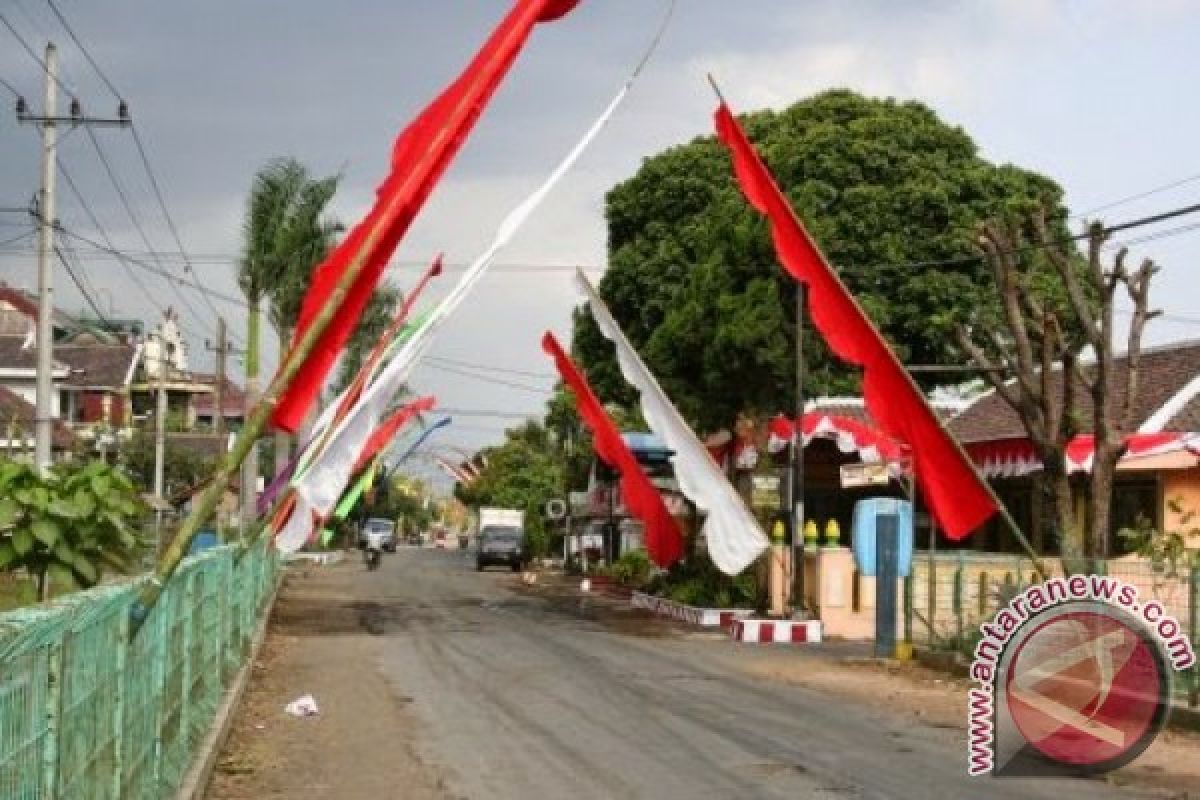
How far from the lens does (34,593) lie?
11.8 meters

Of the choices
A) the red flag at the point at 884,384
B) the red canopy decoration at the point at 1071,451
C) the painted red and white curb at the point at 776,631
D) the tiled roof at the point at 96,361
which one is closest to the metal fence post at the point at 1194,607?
the red flag at the point at 884,384

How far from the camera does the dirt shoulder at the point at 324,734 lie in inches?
444

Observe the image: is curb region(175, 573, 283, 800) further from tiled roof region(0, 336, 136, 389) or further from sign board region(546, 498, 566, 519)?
tiled roof region(0, 336, 136, 389)

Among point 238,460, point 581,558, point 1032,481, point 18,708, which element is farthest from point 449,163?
point 581,558

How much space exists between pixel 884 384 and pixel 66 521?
644 centimetres

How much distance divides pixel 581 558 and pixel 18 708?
5727 cm

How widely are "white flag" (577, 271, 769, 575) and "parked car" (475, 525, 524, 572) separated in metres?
39.0

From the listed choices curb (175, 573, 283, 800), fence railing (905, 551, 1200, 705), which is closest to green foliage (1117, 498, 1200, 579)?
fence railing (905, 551, 1200, 705)

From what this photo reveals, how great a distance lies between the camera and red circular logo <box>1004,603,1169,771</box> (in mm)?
15086

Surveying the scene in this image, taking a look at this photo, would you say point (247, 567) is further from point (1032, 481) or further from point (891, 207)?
point (891, 207)

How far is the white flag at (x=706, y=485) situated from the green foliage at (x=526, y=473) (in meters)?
50.2

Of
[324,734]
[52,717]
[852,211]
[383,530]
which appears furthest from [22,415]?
[52,717]

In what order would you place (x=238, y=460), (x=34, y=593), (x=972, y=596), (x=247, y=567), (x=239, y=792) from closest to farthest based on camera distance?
(x=238, y=460) → (x=239, y=792) → (x=34, y=593) → (x=247, y=567) → (x=972, y=596)

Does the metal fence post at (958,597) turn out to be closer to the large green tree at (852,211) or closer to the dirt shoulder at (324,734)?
the dirt shoulder at (324,734)
